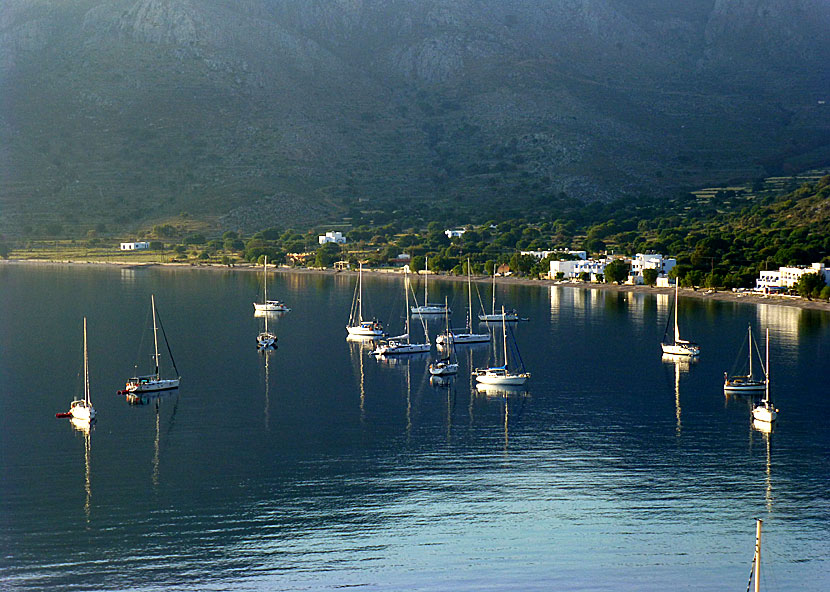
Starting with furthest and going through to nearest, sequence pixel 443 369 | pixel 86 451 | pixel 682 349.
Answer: pixel 682 349, pixel 443 369, pixel 86 451

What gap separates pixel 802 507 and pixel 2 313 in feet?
244

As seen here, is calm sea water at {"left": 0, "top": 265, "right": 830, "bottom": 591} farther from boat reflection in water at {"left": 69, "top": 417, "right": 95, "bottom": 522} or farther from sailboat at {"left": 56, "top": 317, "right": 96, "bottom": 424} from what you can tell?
sailboat at {"left": 56, "top": 317, "right": 96, "bottom": 424}

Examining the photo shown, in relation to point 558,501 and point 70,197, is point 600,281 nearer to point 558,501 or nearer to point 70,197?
point 558,501

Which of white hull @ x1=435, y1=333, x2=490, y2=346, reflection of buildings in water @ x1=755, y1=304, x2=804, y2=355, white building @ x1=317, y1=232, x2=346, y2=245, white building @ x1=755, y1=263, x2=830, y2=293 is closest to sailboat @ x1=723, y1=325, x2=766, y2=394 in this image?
reflection of buildings in water @ x1=755, y1=304, x2=804, y2=355

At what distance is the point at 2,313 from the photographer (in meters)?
93.5

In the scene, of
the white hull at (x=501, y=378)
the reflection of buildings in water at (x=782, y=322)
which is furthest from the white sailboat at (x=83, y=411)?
the reflection of buildings in water at (x=782, y=322)

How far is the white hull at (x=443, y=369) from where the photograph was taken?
61.2 meters

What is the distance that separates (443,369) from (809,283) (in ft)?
164

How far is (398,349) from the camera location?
69875 millimetres

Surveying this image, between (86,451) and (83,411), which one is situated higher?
(83,411)

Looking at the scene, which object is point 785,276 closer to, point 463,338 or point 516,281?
point 516,281

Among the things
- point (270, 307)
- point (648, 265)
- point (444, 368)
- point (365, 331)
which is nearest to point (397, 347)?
point (365, 331)

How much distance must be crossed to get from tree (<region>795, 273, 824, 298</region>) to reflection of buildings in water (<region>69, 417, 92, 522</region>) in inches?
2775

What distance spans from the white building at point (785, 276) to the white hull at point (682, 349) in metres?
35.8
